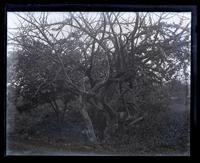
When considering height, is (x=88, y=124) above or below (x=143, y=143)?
above

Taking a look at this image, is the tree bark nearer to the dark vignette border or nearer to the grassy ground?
the grassy ground

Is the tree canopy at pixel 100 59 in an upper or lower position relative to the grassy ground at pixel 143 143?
upper

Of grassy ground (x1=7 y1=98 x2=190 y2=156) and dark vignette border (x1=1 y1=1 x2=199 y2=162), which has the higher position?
dark vignette border (x1=1 y1=1 x2=199 y2=162)

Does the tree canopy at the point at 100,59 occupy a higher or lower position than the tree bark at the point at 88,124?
higher

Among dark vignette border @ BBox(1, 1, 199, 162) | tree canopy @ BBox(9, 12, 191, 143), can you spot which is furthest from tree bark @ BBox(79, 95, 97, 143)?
dark vignette border @ BBox(1, 1, 199, 162)
